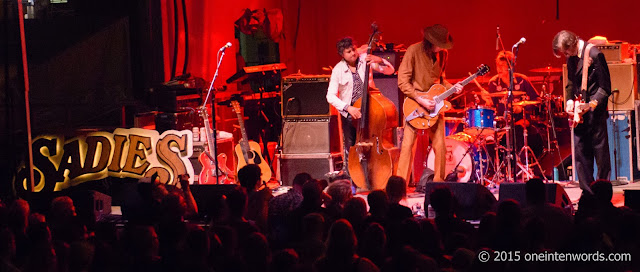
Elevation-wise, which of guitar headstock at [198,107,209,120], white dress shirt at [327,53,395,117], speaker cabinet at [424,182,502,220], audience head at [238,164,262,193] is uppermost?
white dress shirt at [327,53,395,117]

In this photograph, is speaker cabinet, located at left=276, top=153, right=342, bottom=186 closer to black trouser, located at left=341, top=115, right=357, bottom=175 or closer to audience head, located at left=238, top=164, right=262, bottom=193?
black trouser, located at left=341, top=115, right=357, bottom=175

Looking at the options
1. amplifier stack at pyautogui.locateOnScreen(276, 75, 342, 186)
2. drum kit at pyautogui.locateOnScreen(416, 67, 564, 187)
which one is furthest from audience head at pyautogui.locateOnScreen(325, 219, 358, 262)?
amplifier stack at pyautogui.locateOnScreen(276, 75, 342, 186)

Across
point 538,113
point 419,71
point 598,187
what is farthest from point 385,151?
point 598,187

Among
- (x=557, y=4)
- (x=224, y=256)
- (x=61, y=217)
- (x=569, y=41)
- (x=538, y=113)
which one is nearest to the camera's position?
(x=224, y=256)

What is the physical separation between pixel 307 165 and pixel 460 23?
289 inches

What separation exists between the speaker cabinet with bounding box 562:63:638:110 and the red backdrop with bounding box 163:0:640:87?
19.6 ft

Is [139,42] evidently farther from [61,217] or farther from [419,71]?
[61,217]

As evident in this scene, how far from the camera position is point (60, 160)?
34.0ft

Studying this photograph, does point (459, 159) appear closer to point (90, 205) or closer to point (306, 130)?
point (306, 130)

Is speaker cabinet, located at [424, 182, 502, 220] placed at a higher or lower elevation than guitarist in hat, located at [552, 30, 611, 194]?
lower

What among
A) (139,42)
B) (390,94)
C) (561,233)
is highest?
(139,42)

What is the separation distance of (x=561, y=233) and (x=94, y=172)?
5.99 metres

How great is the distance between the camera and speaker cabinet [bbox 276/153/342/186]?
11555 millimetres

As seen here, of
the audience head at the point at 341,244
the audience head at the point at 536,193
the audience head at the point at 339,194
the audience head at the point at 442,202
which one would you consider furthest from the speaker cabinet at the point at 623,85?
the audience head at the point at 341,244
